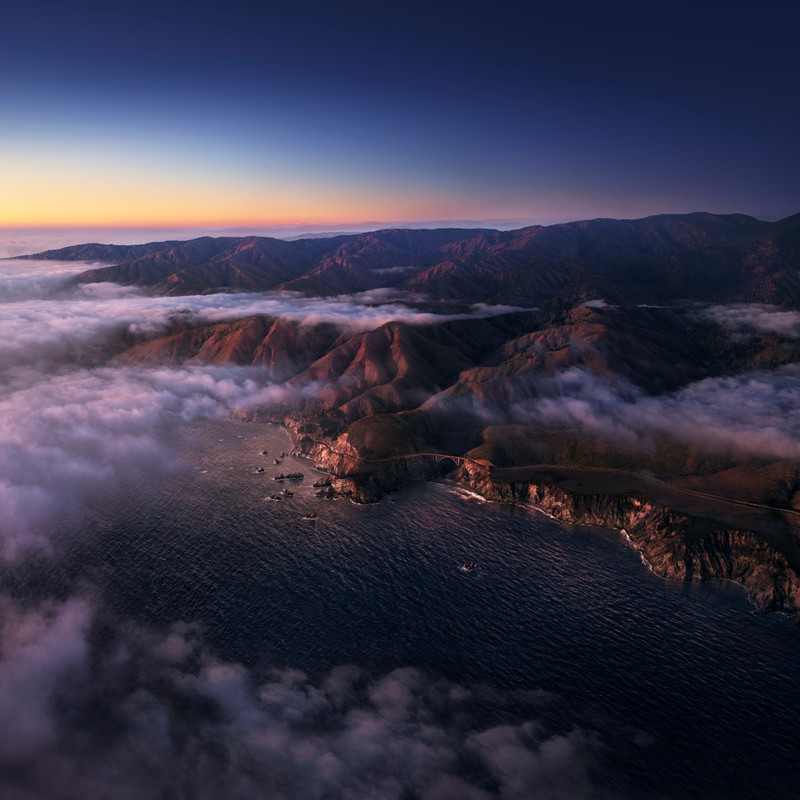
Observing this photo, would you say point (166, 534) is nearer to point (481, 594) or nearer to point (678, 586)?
point (481, 594)

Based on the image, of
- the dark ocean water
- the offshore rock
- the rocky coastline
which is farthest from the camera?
the rocky coastline

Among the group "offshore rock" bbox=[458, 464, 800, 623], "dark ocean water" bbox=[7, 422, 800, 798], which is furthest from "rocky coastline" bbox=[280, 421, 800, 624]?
"dark ocean water" bbox=[7, 422, 800, 798]

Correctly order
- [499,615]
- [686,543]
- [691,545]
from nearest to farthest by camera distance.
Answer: [499,615] < [691,545] < [686,543]

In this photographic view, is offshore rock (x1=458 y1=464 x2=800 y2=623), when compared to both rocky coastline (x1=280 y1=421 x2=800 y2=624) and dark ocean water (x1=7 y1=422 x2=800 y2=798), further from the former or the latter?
dark ocean water (x1=7 y1=422 x2=800 y2=798)

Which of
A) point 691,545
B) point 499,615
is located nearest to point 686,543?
point 691,545

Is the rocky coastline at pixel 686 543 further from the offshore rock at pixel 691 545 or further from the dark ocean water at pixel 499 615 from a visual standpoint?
the dark ocean water at pixel 499 615

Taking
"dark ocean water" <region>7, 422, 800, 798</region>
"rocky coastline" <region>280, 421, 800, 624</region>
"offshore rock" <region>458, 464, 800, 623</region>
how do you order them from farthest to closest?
"rocky coastline" <region>280, 421, 800, 624</region> < "offshore rock" <region>458, 464, 800, 623</region> < "dark ocean water" <region>7, 422, 800, 798</region>

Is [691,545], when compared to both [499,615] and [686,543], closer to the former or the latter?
[686,543]

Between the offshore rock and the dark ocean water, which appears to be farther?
the offshore rock

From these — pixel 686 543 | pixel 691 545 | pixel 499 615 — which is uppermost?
pixel 686 543

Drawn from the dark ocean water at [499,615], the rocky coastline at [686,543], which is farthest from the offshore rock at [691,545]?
the dark ocean water at [499,615]
